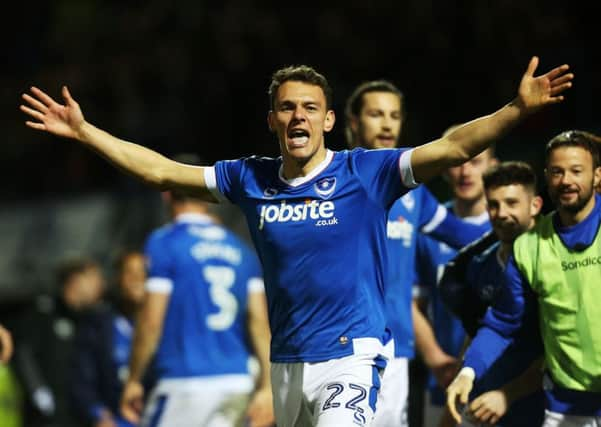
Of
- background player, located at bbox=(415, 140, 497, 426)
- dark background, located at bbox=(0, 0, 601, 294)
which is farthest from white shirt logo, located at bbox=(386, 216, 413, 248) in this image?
dark background, located at bbox=(0, 0, 601, 294)

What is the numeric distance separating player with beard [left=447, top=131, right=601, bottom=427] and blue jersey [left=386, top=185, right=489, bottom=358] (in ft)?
3.66

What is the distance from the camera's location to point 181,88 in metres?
14.9

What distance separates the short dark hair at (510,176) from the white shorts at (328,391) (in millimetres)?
1268

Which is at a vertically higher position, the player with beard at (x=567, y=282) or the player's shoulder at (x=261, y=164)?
the player's shoulder at (x=261, y=164)

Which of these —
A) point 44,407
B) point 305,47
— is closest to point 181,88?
point 305,47

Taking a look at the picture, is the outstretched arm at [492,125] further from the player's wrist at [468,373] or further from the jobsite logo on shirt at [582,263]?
the player's wrist at [468,373]

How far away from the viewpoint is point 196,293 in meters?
8.67

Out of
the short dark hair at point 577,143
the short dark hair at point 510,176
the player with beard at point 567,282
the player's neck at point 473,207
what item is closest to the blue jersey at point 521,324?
the player with beard at point 567,282

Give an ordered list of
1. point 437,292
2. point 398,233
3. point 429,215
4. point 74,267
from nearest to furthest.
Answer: point 398,233, point 429,215, point 437,292, point 74,267

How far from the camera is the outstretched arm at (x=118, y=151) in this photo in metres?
5.93

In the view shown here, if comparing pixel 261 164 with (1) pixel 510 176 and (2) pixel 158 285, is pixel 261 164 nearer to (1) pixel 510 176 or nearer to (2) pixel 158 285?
(1) pixel 510 176

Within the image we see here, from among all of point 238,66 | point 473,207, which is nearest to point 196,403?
point 473,207

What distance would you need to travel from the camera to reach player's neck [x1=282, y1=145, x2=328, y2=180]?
5871mm

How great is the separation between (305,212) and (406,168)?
0.51m
